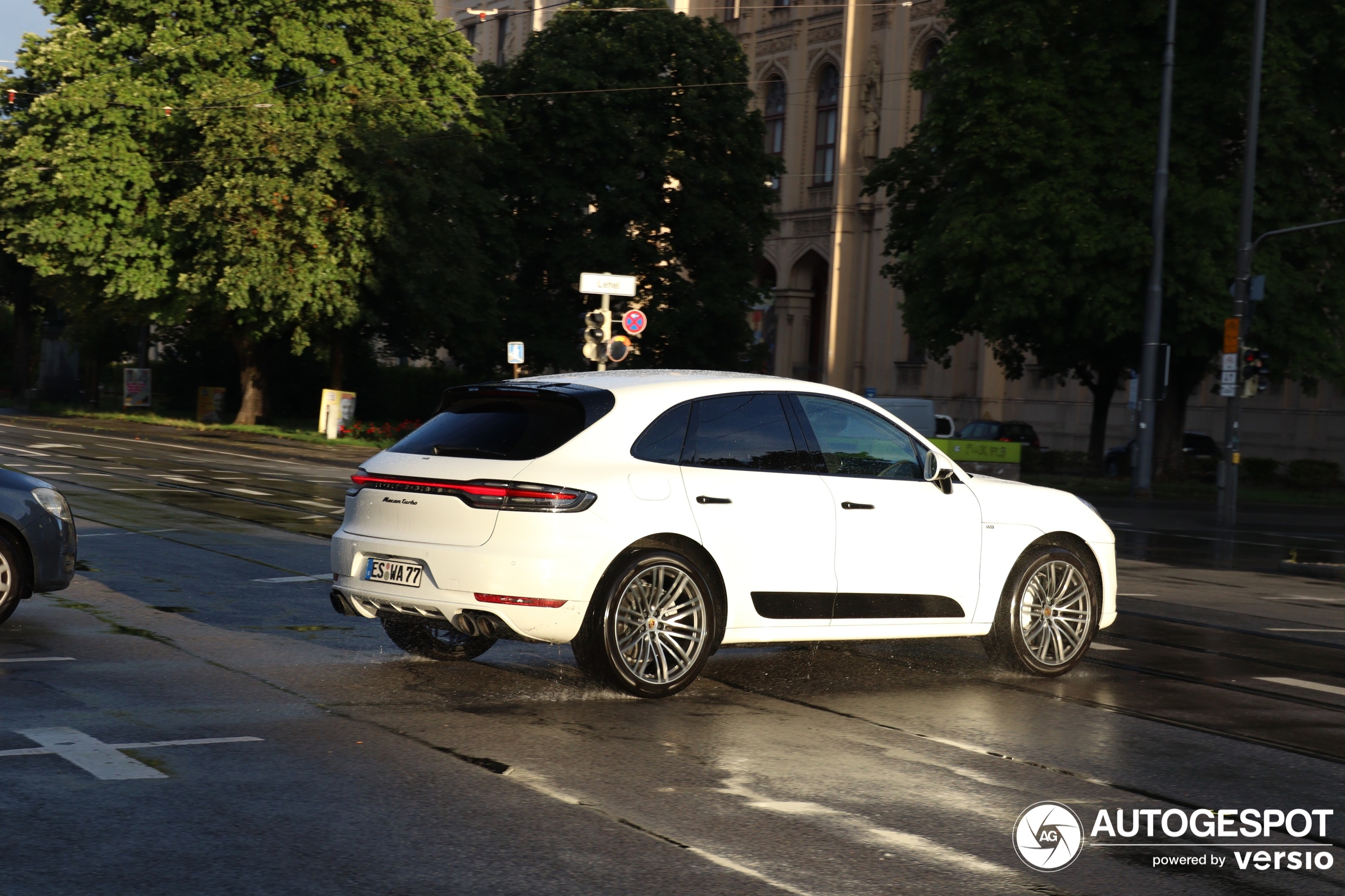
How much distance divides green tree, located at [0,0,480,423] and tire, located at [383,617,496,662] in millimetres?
31869

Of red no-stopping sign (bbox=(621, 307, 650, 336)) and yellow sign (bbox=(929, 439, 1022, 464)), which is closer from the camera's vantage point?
red no-stopping sign (bbox=(621, 307, 650, 336))

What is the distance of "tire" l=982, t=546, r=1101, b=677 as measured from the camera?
8992 millimetres

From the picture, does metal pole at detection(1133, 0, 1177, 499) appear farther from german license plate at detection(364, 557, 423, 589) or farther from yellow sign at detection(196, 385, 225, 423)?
yellow sign at detection(196, 385, 225, 423)

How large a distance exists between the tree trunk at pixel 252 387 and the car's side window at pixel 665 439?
39.4 m

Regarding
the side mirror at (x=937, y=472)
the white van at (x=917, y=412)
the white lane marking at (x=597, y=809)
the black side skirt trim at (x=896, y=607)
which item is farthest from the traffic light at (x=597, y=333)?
the white lane marking at (x=597, y=809)

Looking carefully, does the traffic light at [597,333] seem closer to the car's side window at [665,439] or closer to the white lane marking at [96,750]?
the car's side window at [665,439]

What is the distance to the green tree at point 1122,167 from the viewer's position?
32.1 meters

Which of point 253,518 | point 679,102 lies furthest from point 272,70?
point 253,518

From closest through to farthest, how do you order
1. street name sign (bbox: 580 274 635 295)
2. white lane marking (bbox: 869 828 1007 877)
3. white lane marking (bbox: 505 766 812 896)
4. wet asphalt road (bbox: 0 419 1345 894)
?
white lane marking (bbox: 505 766 812 896) < wet asphalt road (bbox: 0 419 1345 894) < white lane marking (bbox: 869 828 1007 877) < street name sign (bbox: 580 274 635 295)

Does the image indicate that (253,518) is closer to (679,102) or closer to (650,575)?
(650,575)

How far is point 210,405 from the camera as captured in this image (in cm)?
4884

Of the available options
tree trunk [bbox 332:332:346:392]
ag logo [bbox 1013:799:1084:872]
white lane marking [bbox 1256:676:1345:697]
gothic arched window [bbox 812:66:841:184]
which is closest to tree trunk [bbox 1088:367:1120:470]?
tree trunk [bbox 332:332:346:392]

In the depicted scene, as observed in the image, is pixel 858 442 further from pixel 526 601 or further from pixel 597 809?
pixel 597 809

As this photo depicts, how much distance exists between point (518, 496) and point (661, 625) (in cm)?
94
